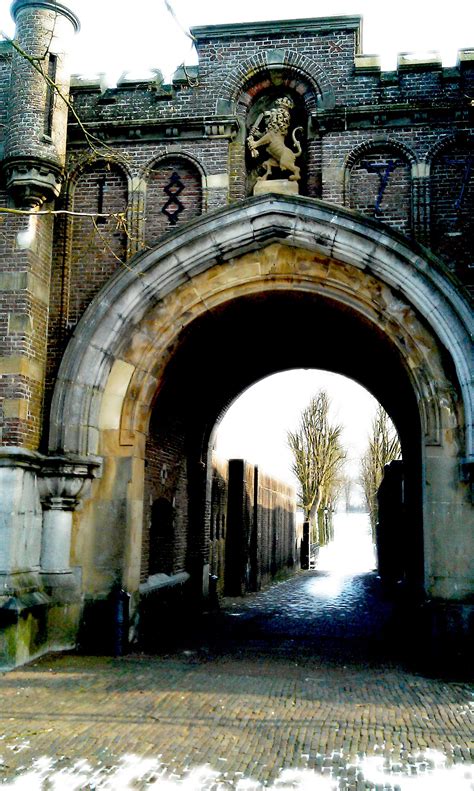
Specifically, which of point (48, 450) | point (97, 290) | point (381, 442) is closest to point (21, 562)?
point (48, 450)

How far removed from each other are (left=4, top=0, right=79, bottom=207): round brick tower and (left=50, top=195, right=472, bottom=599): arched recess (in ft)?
5.07

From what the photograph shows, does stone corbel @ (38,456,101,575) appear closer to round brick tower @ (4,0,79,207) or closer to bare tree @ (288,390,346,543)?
round brick tower @ (4,0,79,207)

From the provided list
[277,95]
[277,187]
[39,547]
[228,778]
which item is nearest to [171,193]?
[277,187]

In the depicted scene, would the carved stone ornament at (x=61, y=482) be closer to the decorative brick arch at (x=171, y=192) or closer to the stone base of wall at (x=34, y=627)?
the stone base of wall at (x=34, y=627)

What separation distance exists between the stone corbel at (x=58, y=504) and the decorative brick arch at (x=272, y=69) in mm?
5429

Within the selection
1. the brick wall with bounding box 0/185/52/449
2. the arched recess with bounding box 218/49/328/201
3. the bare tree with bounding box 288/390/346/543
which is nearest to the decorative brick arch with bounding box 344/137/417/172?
the arched recess with bounding box 218/49/328/201

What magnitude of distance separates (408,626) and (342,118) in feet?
25.7

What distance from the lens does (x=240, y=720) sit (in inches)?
251

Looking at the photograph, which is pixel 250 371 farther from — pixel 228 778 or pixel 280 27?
pixel 228 778

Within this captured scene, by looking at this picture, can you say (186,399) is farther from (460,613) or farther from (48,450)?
(460,613)

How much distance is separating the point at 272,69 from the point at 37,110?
328 cm

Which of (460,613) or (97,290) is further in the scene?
(97,290)

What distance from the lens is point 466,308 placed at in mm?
9133

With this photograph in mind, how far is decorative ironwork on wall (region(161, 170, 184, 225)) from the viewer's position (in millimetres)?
10242
